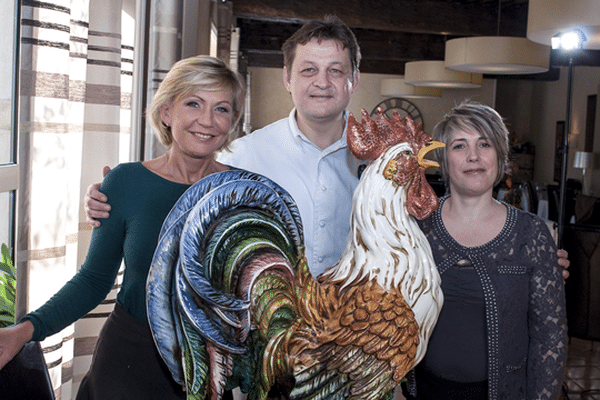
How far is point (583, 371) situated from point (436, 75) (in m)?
3.88

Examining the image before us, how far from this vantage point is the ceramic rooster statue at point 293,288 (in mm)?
1161

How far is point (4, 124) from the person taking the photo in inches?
45.6

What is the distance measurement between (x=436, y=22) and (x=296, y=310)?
744cm

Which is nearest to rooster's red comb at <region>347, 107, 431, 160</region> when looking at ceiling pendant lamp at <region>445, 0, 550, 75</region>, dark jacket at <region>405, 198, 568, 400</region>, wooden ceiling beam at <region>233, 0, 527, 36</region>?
dark jacket at <region>405, 198, 568, 400</region>

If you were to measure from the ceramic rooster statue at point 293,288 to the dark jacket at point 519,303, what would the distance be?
266mm

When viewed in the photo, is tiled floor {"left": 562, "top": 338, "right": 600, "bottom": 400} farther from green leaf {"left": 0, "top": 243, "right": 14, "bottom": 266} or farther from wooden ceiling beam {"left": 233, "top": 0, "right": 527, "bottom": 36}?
wooden ceiling beam {"left": 233, "top": 0, "right": 527, "bottom": 36}

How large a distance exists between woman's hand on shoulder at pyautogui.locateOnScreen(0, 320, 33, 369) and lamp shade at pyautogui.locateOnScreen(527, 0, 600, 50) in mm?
3170

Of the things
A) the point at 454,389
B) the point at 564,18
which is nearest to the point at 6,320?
the point at 454,389

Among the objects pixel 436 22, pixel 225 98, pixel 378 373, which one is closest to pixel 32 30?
pixel 225 98

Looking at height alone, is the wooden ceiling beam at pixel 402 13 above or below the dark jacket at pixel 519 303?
above

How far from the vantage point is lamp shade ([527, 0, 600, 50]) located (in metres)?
3.28

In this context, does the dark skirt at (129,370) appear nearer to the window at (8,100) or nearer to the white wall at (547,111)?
the window at (8,100)

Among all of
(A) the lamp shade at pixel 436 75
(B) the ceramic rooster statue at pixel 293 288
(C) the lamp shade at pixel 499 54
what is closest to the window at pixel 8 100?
(B) the ceramic rooster statue at pixel 293 288

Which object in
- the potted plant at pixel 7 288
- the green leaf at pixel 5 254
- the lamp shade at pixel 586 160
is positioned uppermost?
the lamp shade at pixel 586 160
